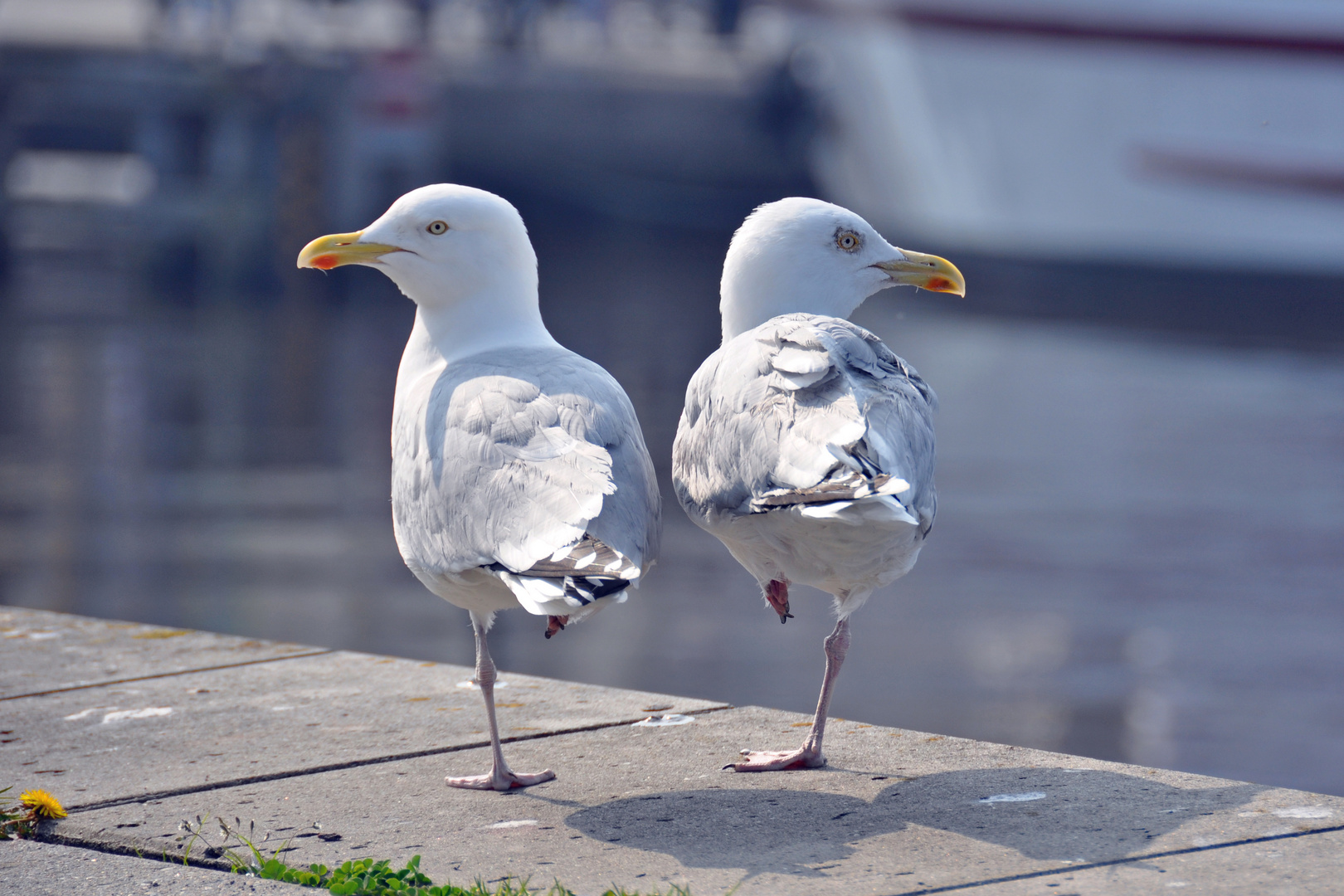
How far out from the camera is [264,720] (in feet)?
16.2

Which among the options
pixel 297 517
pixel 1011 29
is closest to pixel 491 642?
pixel 297 517

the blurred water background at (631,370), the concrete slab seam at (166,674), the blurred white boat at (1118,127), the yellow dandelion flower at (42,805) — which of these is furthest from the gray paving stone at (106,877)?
the blurred white boat at (1118,127)

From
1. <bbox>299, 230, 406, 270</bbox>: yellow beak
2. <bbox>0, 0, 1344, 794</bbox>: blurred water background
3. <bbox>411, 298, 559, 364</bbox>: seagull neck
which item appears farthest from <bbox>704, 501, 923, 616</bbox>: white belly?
<bbox>0, 0, 1344, 794</bbox>: blurred water background

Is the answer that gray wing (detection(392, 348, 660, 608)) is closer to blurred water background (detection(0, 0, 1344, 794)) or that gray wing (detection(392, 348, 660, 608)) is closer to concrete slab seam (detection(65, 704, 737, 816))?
concrete slab seam (detection(65, 704, 737, 816))

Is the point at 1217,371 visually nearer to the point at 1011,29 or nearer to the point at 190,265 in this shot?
the point at 1011,29

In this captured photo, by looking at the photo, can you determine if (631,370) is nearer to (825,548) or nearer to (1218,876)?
(825,548)

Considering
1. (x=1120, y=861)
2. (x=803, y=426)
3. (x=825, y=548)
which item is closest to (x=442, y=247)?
(x=803, y=426)

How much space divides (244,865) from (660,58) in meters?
34.2

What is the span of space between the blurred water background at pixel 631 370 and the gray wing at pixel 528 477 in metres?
5.18

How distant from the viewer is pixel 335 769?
14.6 feet

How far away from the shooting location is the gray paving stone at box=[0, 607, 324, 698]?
5.42 meters

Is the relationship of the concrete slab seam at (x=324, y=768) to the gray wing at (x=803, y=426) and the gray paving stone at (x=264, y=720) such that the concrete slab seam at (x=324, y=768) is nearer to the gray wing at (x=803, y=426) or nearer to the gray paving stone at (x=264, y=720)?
the gray paving stone at (x=264, y=720)

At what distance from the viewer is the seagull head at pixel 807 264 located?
4.64 m

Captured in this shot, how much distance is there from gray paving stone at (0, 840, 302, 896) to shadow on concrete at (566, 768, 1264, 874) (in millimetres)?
781
